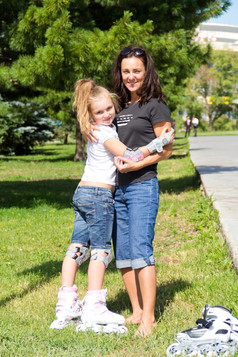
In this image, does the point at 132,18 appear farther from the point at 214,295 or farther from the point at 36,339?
the point at 36,339

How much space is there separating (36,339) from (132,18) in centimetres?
809

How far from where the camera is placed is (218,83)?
6400cm

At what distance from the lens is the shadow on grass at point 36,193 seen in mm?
10312

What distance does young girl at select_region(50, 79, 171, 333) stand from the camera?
3.36 metres

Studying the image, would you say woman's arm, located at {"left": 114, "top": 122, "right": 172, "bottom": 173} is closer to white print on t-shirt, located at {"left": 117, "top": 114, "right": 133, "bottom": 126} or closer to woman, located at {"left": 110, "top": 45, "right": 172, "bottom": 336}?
woman, located at {"left": 110, "top": 45, "right": 172, "bottom": 336}

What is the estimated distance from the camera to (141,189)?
3.41 meters

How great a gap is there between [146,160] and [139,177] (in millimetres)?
144

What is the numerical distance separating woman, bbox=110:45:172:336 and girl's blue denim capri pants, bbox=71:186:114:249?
11 centimetres

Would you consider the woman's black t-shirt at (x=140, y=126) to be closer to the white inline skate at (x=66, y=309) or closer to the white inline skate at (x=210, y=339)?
the white inline skate at (x=66, y=309)

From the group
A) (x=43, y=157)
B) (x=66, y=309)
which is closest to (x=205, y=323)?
(x=66, y=309)

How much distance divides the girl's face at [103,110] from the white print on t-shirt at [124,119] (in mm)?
61

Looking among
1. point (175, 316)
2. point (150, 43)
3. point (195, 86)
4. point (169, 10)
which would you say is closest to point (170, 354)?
point (175, 316)

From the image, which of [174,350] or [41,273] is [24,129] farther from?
[174,350]

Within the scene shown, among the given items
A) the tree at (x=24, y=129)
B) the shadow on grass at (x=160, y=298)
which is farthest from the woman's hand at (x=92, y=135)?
the tree at (x=24, y=129)
